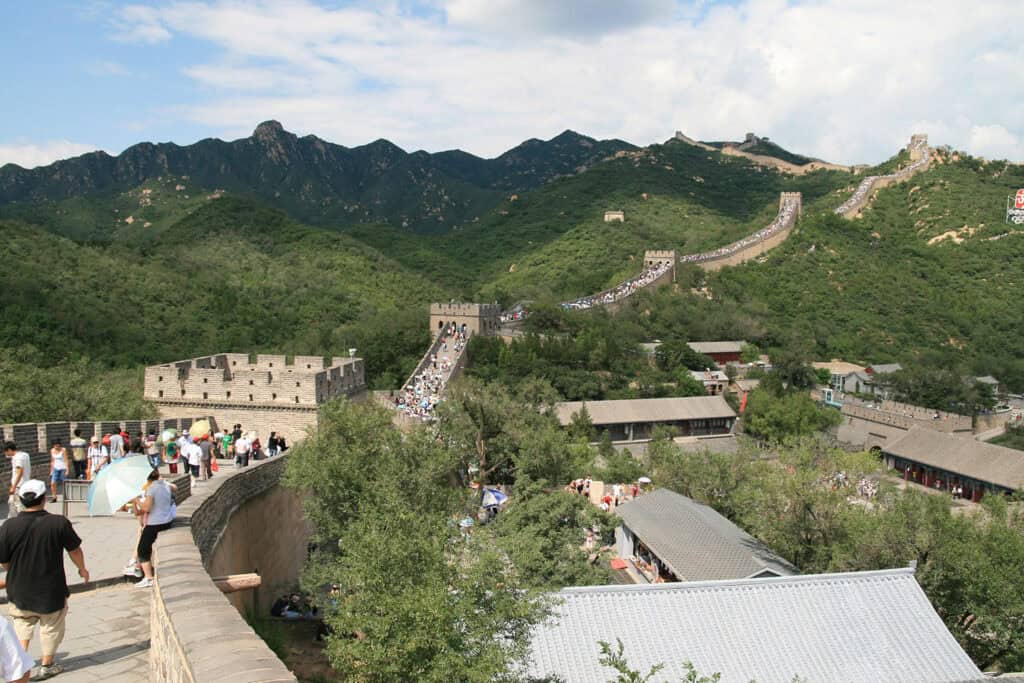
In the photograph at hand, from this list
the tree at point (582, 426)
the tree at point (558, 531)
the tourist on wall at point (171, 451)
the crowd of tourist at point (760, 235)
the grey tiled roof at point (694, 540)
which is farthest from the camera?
the crowd of tourist at point (760, 235)

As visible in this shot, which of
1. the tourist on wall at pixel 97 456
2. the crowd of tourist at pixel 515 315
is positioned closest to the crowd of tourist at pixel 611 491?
the tourist on wall at pixel 97 456

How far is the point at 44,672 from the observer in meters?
6.34

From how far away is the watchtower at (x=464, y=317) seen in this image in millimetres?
47438

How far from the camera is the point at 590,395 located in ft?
155

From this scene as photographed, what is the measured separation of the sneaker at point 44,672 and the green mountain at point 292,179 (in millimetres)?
126652

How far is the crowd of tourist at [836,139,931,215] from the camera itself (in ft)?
289

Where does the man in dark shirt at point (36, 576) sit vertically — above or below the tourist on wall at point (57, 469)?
above

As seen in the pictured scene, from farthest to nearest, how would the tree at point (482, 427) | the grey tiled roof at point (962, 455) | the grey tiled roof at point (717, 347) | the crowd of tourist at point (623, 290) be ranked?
the crowd of tourist at point (623, 290) → the grey tiled roof at point (717, 347) → the grey tiled roof at point (962, 455) → the tree at point (482, 427)

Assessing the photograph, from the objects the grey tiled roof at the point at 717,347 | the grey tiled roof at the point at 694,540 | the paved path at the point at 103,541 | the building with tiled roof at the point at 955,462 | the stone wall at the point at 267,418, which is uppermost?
the paved path at the point at 103,541

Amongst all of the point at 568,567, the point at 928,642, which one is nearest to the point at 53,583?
the point at 568,567

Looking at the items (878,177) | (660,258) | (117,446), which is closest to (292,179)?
(878,177)

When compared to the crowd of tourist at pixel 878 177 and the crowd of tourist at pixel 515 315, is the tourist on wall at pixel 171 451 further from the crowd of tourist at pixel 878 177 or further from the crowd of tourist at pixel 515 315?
the crowd of tourist at pixel 878 177

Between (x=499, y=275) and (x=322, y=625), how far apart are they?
73.5 metres

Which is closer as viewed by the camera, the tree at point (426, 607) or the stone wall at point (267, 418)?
the tree at point (426, 607)
